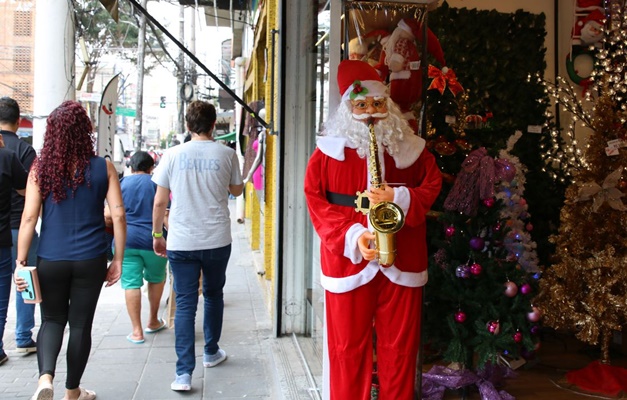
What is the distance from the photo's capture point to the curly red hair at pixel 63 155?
3.41 m

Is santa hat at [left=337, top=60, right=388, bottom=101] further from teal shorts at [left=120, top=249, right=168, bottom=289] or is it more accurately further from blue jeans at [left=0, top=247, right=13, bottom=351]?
blue jeans at [left=0, top=247, right=13, bottom=351]

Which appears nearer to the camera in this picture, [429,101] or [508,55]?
[429,101]

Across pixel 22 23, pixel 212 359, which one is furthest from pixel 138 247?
pixel 22 23

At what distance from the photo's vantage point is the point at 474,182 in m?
3.55

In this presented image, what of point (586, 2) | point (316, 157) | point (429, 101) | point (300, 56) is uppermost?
point (586, 2)

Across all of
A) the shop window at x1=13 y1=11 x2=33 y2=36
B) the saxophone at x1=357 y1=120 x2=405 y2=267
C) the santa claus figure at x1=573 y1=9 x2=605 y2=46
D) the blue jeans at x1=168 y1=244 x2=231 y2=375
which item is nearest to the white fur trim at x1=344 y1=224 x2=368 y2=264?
the saxophone at x1=357 y1=120 x2=405 y2=267

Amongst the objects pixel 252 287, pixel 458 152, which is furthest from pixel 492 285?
pixel 252 287

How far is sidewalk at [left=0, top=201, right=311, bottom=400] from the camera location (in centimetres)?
405

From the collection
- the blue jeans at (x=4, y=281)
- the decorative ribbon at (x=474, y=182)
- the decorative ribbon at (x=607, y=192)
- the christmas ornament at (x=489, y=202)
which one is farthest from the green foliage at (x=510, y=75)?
the blue jeans at (x=4, y=281)

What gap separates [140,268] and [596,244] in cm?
356

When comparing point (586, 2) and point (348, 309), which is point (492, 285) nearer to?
point (348, 309)

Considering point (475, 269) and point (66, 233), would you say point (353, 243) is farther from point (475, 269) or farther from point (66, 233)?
point (66, 233)

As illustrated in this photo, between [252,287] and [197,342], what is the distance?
2.31 m

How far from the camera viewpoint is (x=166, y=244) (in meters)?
4.15
